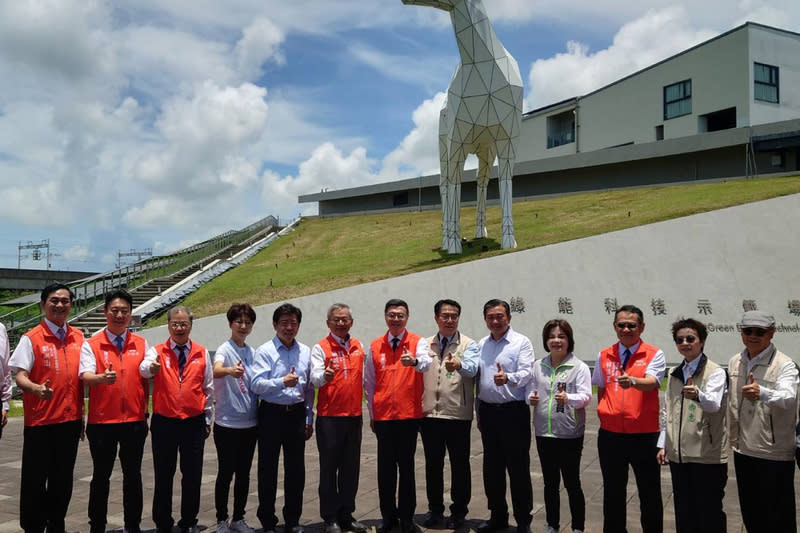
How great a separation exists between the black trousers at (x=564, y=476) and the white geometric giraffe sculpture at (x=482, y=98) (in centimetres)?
1068

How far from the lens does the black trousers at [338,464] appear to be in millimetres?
4590

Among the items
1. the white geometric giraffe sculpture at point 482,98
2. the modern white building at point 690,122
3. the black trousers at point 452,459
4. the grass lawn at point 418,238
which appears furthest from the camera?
the modern white building at point 690,122

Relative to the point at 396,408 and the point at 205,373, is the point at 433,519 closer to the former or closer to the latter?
the point at 396,408

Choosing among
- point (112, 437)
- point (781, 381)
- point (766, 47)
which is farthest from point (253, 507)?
point (766, 47)

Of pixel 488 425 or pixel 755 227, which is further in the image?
pixel 755 227

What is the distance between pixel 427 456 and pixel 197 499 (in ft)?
5.47

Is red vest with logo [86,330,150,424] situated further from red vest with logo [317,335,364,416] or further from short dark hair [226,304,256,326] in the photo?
red vest with logo [317,335,364,416]

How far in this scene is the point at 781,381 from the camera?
3648mm

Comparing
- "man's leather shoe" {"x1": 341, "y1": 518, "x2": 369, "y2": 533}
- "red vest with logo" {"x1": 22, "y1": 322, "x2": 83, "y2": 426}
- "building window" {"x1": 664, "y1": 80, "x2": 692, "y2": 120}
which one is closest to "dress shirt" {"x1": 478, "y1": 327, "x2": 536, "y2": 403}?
"man's leather shoe" {"x1": 341, "y1": 518, "x2": 369, "y2": 533}

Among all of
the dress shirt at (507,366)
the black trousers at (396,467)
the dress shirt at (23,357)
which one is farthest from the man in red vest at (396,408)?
the dress shirt at (23,357)

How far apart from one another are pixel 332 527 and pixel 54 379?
2.13 metres

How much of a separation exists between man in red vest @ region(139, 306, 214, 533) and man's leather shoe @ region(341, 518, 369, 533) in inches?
40.9

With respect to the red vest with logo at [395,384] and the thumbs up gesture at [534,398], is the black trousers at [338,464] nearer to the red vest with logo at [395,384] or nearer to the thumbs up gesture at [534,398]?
the red vest with logo at [395,384]

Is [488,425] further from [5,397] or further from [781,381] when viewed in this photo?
[5,397]
